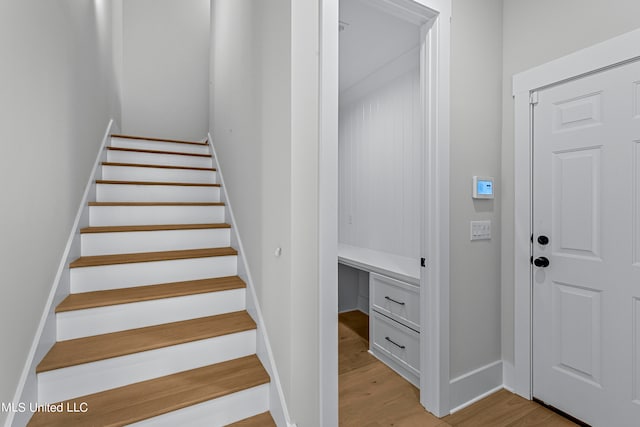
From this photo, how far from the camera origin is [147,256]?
6.49 ft

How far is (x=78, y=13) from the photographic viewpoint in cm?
200

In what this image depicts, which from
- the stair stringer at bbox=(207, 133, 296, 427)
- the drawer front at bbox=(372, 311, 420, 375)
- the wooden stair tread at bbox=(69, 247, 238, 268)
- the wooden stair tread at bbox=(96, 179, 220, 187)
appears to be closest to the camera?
the stair stringer at bbox=(207, 133, 296, 427)

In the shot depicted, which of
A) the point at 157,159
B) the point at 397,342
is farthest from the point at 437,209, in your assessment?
the point at 157,159

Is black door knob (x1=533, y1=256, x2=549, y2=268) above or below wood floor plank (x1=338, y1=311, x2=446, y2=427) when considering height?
above

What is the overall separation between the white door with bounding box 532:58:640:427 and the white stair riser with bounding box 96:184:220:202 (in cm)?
261

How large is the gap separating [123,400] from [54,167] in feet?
4.12

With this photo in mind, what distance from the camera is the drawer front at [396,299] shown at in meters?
2.04

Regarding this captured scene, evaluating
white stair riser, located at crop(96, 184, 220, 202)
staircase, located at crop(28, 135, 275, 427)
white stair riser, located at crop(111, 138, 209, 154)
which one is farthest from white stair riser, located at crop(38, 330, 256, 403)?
white stair riser, located at crop(111, 138, 209, 154)

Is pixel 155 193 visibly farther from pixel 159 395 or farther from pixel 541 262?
pixel 541 262

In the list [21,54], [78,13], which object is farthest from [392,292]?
[78,13]

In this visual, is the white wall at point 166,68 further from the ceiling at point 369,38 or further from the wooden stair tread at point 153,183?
the ceiling at point 369,38

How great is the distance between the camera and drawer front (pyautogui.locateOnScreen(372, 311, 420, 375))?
2.03 m

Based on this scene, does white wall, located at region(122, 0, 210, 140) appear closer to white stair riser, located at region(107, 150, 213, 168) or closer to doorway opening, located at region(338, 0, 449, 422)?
white stair riser, located at region(107, 150, 213, 168)

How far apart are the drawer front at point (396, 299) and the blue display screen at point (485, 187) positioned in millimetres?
781
